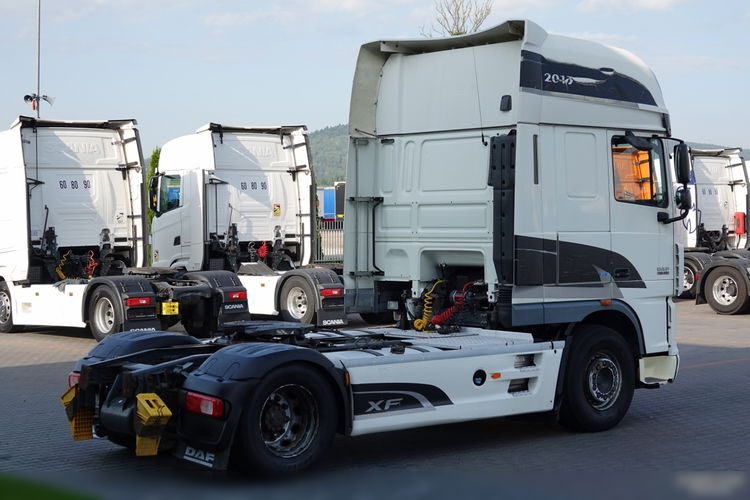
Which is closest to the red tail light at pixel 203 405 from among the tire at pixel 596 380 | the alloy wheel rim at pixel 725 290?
the tire at pixel 596 380

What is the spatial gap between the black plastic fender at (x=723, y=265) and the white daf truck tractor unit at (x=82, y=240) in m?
10.3

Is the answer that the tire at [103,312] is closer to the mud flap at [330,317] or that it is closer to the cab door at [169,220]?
the cab door at [169,220]

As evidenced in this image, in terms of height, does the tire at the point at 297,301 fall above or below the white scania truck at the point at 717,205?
below

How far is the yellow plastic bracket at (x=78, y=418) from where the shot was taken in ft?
26.4

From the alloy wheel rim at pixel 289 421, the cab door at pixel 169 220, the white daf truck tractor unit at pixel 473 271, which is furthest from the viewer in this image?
the cab door at pixel 169 220

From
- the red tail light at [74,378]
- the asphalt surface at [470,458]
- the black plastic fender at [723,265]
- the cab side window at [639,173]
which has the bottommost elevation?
the asphalt surface at [470,458]

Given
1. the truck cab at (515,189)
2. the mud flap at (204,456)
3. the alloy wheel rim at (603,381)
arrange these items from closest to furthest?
1. the mud flap at (204,456)
2. the truck cab at (515,189)
3. the alloy wheel rim at (603,381)

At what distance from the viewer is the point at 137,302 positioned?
16.1 m

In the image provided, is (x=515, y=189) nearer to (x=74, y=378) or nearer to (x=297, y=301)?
(x=74, y=378)

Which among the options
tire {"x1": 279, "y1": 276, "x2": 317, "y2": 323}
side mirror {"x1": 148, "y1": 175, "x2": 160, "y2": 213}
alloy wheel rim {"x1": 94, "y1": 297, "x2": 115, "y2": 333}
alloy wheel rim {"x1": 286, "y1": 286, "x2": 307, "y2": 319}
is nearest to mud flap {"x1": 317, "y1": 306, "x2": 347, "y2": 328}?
tire {"x1": 279, "y1": 276, "x2": 317, "y2": 323}

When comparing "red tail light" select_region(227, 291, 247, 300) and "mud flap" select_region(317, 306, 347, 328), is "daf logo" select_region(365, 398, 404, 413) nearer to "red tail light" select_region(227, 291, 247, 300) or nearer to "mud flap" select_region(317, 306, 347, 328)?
"red tail light" select_region(227, 291, 247, 300)

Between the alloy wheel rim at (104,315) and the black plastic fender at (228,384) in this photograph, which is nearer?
the black plastic fender at (228,384)

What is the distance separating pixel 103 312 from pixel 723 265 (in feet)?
41.2

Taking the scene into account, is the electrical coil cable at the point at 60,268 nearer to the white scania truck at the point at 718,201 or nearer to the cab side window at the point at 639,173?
the cab side window at the point at 639,173
